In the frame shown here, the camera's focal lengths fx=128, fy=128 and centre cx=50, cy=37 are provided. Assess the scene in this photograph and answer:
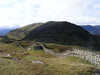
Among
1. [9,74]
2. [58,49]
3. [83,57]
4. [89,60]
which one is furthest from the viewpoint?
[58,49]

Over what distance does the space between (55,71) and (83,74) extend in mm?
8397

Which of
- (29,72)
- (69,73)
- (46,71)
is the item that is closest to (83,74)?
(69,73)

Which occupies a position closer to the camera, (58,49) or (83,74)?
(83,74)

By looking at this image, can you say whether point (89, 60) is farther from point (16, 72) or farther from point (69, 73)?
point (16, 72)

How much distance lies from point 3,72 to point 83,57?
4313 centimetres

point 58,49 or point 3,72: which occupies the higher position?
point 3,72

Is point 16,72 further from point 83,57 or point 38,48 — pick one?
point 38,48

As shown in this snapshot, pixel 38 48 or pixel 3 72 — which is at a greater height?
pixel 3 72

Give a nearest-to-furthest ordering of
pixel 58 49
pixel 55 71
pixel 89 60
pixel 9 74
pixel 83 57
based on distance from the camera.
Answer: pixel 9 74, pixel 55 71, pixel 89 60, pixel 83 57, pixel 58 49

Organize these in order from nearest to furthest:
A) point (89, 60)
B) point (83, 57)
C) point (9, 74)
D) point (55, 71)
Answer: point (9, 74)
point (55, 71)
point (89, 60)
point (83, 57)

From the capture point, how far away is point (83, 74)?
124ft

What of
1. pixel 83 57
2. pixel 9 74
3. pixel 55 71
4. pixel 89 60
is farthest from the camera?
pixel 83 57

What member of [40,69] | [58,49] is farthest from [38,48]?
[40,69]

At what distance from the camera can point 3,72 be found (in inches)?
1496
